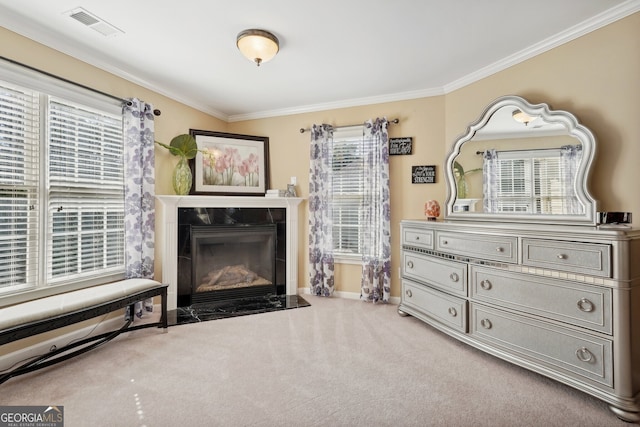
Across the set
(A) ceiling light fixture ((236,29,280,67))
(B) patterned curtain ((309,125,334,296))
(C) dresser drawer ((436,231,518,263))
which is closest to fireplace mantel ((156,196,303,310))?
(B) patterned curtain ((309,125,334,296))

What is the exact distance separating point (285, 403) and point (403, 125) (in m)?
3.15

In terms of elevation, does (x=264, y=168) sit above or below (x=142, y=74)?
below

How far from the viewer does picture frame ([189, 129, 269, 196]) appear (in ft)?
12.6

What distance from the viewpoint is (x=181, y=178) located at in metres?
3.46

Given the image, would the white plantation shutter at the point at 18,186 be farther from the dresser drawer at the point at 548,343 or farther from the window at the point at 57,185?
the dresser drawer at the point at 548,343

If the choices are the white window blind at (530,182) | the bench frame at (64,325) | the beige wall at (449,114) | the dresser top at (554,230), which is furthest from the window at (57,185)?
the white window blind at (530,182)

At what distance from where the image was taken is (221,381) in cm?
202

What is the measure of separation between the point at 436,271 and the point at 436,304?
0.30m

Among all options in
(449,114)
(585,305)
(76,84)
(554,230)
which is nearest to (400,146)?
(449,114)

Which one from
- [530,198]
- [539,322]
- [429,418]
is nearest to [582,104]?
[530,198]

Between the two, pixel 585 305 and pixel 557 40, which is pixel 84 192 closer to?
pixel 585 305

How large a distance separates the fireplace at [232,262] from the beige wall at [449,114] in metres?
0.48

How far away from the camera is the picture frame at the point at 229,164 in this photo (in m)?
3.84

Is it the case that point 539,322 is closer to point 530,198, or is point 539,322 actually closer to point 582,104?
point 530,198
